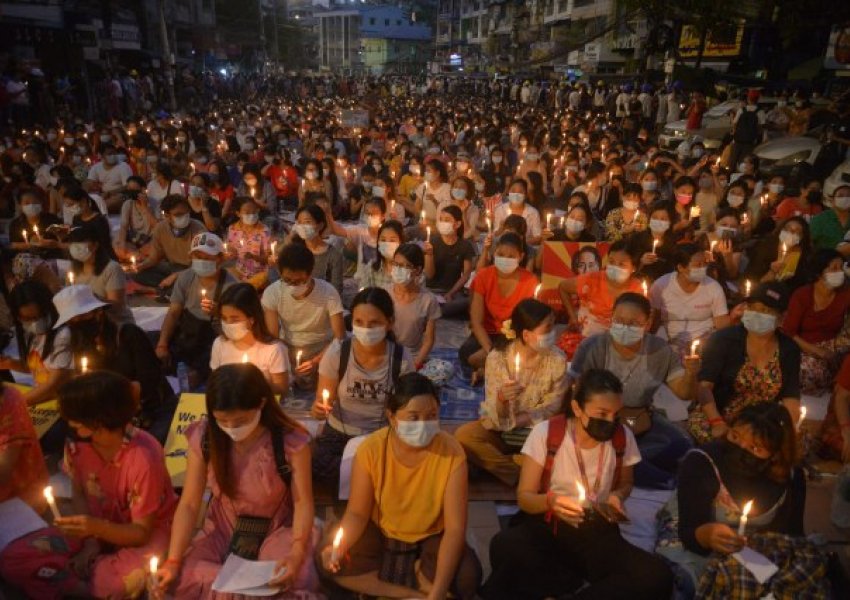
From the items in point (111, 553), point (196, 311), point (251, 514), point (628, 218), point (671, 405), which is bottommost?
point (671, 405)

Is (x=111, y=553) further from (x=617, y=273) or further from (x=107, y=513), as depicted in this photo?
(x=617, y=273)

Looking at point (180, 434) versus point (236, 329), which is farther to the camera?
point (180, 434)

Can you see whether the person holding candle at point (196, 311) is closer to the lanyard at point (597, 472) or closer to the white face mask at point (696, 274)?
the lanyard at point (597, 472)

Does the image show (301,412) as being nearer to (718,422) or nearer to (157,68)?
(718,422)

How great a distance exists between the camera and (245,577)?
Result: 3.04 m

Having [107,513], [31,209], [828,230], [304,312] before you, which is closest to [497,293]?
[304,312]

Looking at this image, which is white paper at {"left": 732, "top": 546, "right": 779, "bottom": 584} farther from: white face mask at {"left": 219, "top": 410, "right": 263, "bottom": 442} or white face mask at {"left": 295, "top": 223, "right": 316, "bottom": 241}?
white face mask at {"left": 295, "top": 223, "right": 316, "bottom": 241}

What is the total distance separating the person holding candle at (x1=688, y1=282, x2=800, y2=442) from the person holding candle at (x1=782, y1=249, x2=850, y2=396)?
1.19 metres

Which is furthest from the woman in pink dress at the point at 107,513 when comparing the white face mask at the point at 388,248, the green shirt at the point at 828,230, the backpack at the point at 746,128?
the backpack at the point at 746,128

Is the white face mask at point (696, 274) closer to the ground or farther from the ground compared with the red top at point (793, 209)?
farther from the ground

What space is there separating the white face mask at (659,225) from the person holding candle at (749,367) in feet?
9.16

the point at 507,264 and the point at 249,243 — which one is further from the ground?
the point at 507,264

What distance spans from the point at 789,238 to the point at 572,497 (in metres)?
4.74

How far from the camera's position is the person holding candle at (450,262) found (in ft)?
24.6
